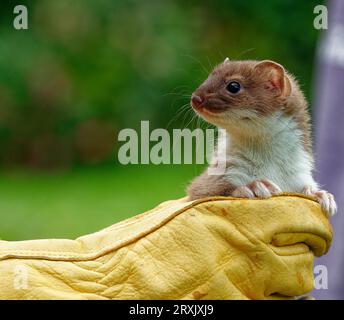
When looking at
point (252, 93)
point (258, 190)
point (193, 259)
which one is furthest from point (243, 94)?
point (193, 259)

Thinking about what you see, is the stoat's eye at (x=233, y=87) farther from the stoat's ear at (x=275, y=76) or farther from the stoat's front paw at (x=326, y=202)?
the stoat's front paw at (x=326, y=202)

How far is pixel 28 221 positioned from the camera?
384 inches

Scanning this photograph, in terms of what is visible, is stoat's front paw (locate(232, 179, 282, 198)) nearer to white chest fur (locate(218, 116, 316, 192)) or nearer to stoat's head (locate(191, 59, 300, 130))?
white chest fur (locate(218, 116, 316, 192))

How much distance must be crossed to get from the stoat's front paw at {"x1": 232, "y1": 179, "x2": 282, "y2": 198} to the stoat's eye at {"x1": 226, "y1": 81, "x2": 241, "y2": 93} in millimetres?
551

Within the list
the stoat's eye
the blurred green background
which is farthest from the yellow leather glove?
the blurred green background

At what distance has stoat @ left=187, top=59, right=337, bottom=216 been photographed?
402cm

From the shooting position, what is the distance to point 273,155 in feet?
13.4

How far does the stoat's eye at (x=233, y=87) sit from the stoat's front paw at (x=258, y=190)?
551 millimetres

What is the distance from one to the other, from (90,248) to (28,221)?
6216mm

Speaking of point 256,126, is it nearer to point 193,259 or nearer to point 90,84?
point 193,259

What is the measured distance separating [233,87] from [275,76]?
0.66ft

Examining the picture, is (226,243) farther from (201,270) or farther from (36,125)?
(36,125)

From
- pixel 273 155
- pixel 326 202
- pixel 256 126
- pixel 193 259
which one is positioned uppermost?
pixel 256 126

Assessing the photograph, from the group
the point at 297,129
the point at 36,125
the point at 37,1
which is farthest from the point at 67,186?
the point at 297,129
